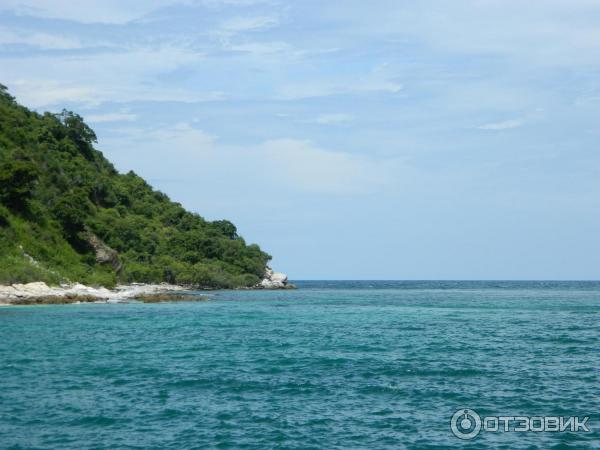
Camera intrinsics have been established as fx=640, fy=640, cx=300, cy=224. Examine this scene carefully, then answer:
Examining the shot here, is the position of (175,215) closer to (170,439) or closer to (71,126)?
(71,126)

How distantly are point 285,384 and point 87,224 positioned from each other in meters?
85.0

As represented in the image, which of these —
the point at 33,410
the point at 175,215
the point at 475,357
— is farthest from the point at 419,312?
the point at 175,215

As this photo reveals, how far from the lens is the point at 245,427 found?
20.5 meters

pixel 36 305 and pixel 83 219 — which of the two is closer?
pixel 36 305

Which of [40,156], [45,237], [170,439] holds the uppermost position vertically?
[40,156]

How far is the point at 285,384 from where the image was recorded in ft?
88.4

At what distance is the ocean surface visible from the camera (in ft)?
64.4

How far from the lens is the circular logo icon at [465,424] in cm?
1990

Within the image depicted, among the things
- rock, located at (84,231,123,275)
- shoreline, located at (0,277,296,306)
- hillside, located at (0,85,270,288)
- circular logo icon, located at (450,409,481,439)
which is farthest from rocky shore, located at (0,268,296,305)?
circular logo icon, located at (450,409,481,439)

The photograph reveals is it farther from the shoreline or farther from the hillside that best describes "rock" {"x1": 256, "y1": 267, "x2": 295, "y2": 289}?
the shoreline

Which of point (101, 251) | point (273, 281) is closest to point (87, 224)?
point (101, 251)

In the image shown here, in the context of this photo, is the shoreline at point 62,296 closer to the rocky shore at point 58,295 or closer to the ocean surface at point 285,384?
the rocky shore at point 58,295

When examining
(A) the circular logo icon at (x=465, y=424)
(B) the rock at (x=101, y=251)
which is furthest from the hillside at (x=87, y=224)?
(A) the circular logo icon at (x=465, y=424)

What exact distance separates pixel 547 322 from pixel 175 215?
114 m
